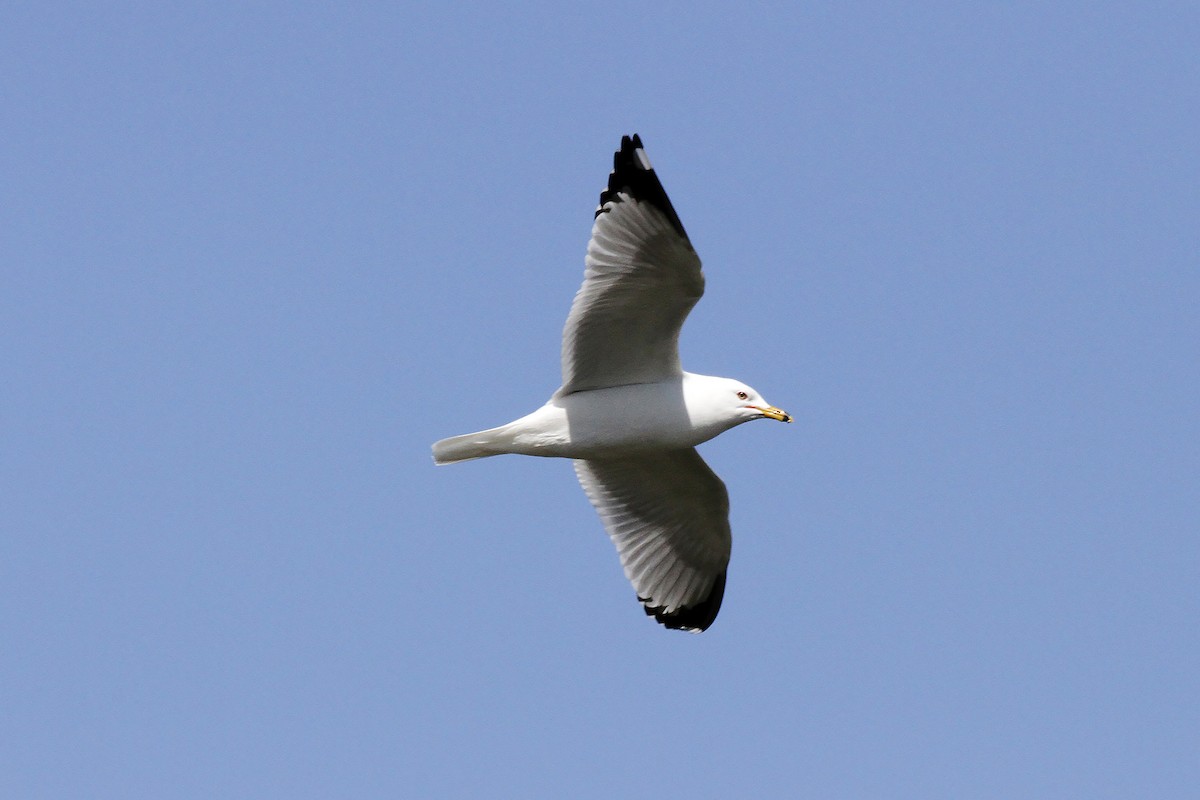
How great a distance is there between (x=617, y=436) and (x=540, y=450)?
0.54m

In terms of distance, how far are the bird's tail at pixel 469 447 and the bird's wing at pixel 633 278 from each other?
769mm

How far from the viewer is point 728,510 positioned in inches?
482

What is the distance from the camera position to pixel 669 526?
1239 centimetres

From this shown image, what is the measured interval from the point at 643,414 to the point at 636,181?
1604 mm

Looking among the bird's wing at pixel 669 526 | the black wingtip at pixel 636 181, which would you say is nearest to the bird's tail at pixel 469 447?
the bird's wing at pixel 669 526

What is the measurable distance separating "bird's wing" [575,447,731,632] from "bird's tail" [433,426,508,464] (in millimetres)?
1048

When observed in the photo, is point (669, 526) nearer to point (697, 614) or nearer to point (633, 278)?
point (697, 614)

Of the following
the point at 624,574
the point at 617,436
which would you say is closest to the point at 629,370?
the point at 617,436

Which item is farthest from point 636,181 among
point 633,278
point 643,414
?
point 643,414

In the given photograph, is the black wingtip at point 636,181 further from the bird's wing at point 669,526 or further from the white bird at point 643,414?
the bird's wing at point 669,526

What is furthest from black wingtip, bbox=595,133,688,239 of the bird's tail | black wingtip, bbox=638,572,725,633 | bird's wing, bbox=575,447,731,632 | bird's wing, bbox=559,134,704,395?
black wingtip, bbox=638,572,725,633

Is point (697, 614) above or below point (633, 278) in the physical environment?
below

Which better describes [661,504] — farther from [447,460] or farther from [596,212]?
[596,212]

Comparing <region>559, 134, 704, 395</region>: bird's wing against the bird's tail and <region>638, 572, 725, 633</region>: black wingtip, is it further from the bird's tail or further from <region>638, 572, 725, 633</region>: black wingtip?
<region>638, 572, 725, 633</region>: black wingtip
